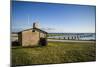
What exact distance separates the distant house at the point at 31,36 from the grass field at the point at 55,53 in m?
0.09

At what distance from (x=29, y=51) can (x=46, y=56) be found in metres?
0.28

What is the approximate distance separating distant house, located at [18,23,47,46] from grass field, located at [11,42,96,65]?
0.09m

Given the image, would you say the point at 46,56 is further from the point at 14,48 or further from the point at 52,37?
the point at 14,48

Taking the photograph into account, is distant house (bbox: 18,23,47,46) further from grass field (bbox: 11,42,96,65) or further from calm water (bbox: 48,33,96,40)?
calm water (bbox: 48,33,96,40)

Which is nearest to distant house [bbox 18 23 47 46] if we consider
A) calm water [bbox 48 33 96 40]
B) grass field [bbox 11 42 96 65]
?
grass field [bbox 11 42 96 65]

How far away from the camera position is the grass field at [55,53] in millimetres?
2578

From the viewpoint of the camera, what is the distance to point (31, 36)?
104 inches

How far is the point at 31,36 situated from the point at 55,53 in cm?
48

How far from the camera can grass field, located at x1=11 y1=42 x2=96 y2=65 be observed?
258 centimetres

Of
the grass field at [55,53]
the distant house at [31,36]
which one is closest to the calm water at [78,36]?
the grass field at [55,53]

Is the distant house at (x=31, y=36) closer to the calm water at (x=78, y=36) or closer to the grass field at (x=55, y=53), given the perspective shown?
the grass field at (x=55, y=53)

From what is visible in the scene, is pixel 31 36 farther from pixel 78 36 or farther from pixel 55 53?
pixel 78 36

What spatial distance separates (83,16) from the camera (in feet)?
9.59

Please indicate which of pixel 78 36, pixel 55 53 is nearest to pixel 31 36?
pixel 55 53
